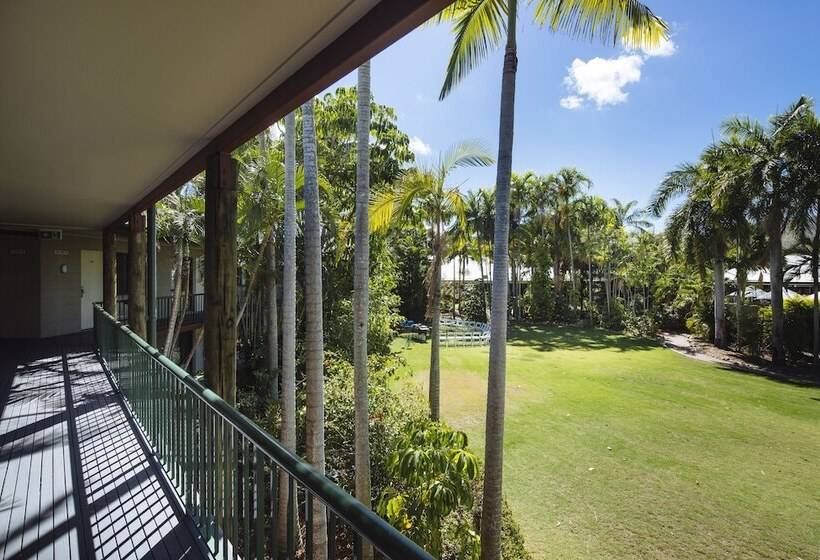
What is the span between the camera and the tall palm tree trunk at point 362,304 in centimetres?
529

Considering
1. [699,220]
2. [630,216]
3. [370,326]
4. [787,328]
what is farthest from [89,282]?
[630,216]

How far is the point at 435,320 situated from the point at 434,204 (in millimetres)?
2498

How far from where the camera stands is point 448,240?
9.23m

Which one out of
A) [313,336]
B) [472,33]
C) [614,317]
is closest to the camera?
[313,336]

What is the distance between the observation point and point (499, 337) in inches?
201

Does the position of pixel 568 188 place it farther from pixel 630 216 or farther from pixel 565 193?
pixel 630 216

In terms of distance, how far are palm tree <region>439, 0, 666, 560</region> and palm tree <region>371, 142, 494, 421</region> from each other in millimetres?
1658

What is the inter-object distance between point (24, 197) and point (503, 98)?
7150 mm

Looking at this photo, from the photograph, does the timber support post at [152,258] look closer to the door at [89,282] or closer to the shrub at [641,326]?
the door at [89,282]

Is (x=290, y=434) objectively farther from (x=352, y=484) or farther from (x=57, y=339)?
(x=57, y=339)

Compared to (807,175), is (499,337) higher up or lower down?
lower down

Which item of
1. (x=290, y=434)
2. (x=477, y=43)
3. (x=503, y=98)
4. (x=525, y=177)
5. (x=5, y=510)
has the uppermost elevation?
(x=525, y=177)

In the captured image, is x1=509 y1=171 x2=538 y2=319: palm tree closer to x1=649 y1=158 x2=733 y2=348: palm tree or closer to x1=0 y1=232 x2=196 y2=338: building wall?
x1=649 y1=158 x2=733 y2=348: palm tree

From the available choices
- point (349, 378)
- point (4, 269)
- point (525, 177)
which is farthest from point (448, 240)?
point (525, 177)
